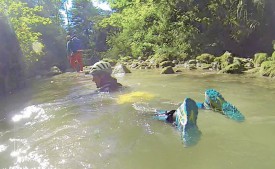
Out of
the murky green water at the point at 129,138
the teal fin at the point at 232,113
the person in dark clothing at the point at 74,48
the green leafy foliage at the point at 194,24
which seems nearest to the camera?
the murky green water at the point at 129,138

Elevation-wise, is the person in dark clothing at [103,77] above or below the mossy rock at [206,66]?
above

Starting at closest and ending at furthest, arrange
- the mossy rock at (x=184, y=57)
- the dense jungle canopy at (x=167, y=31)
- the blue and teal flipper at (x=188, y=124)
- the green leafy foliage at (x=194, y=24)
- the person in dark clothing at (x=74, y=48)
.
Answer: the blue and teal flipper at (x=188, y=124), the person in dark clothing at (x=74, y=48), the dense jungle canopy at (x=167, y=31), the green leafy foliage at (x=194, y=24), the mossy rock at (x=184, y=57)

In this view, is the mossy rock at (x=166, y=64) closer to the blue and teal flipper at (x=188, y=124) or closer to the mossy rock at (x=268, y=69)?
the mossy rock at (x=268, y=69)

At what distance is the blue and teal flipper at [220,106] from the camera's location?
18.8ft

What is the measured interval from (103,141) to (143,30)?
19362 mm

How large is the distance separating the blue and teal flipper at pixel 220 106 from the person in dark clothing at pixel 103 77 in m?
3.18

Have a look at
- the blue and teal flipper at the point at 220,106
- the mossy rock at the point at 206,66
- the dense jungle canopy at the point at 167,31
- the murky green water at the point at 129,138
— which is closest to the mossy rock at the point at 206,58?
the mossy rock at the point at 206,66

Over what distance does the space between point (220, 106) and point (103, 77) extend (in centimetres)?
393

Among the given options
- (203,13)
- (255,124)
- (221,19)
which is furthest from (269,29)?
(255,124)

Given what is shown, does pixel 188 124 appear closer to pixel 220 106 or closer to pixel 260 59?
pixel 220 106

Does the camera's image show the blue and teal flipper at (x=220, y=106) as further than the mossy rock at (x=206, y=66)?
No

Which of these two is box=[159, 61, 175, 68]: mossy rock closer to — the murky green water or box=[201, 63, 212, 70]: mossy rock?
box=[201, 63, 212, 70]: mossy rock

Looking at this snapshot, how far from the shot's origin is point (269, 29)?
57.5ft

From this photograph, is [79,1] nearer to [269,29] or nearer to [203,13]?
[203,13]
